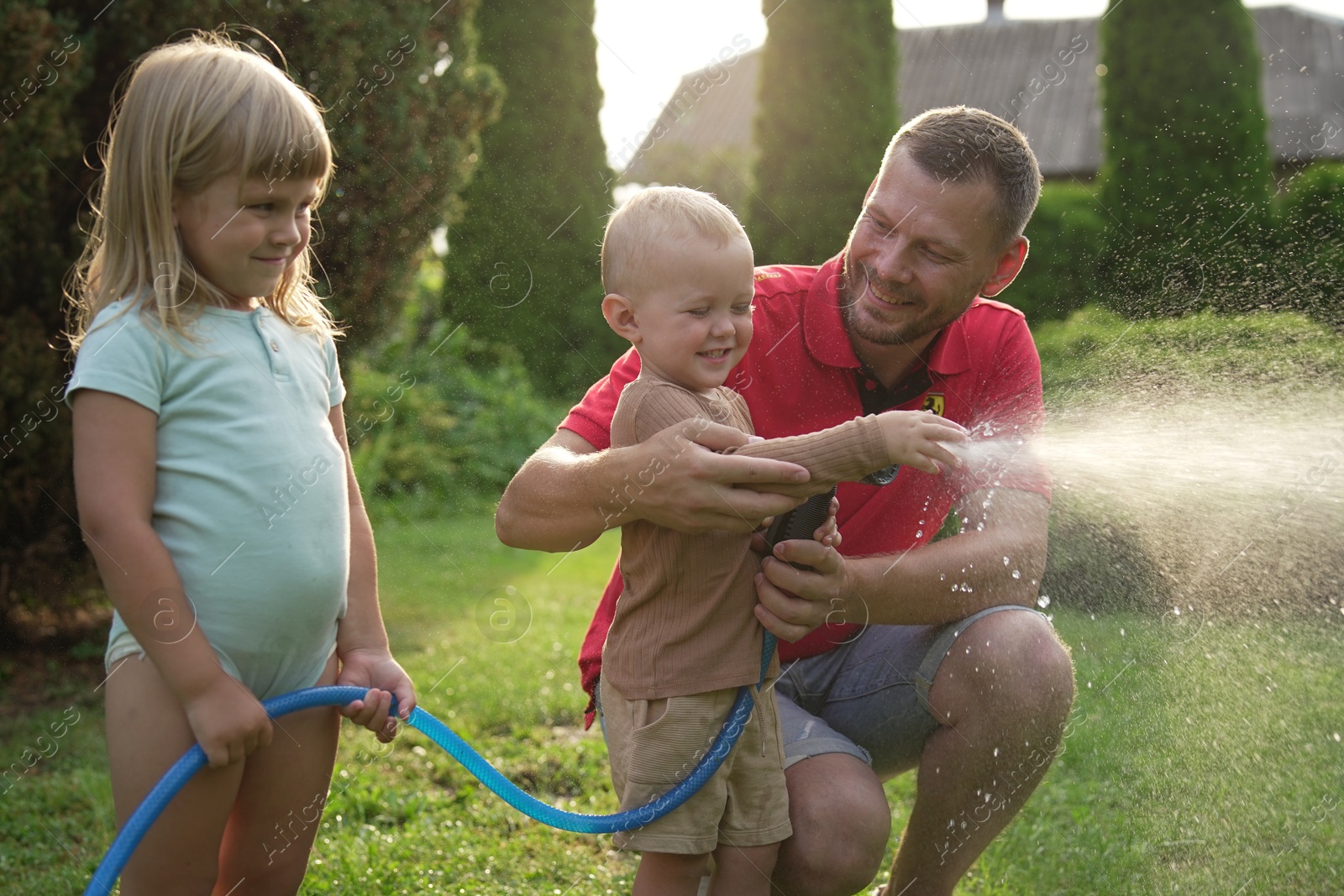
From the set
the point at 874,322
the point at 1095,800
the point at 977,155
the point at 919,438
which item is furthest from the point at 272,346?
Answer: the point at 1095,800

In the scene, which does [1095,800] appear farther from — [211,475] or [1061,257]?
[1061,257]

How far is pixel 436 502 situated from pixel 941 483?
703cm

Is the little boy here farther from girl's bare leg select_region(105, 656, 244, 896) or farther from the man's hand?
girl's bare leg select_region(105, 656, 244, 896)

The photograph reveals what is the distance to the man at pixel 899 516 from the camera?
2.20m

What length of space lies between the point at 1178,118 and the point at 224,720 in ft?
36.8

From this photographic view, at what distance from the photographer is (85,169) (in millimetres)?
4812

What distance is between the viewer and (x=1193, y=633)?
114 inches

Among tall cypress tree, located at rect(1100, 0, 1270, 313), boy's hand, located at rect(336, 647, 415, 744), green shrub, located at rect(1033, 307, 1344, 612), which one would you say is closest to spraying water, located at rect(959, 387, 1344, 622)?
green shrub, located at rect(1033, 307, 1344, 612)

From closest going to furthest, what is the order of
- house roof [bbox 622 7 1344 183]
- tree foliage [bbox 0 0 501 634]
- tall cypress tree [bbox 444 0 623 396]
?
1. tree foliage [bbox 0 0 501 634]
2. tall cypress tree [bbox 444 0 623 396]
3. house roof [bbox 622 7 1344 183]

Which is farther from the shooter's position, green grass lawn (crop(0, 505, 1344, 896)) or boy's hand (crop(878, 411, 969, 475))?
green grass lawn (crop(0, 505, 1344, 896))

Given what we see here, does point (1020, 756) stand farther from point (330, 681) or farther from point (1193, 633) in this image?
point (330, 681)

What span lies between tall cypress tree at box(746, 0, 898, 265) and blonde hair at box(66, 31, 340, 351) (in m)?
7.77

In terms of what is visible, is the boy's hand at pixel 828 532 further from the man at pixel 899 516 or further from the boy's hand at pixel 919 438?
the boy's hand at pixel 919 438

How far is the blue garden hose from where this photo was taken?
189 cm
